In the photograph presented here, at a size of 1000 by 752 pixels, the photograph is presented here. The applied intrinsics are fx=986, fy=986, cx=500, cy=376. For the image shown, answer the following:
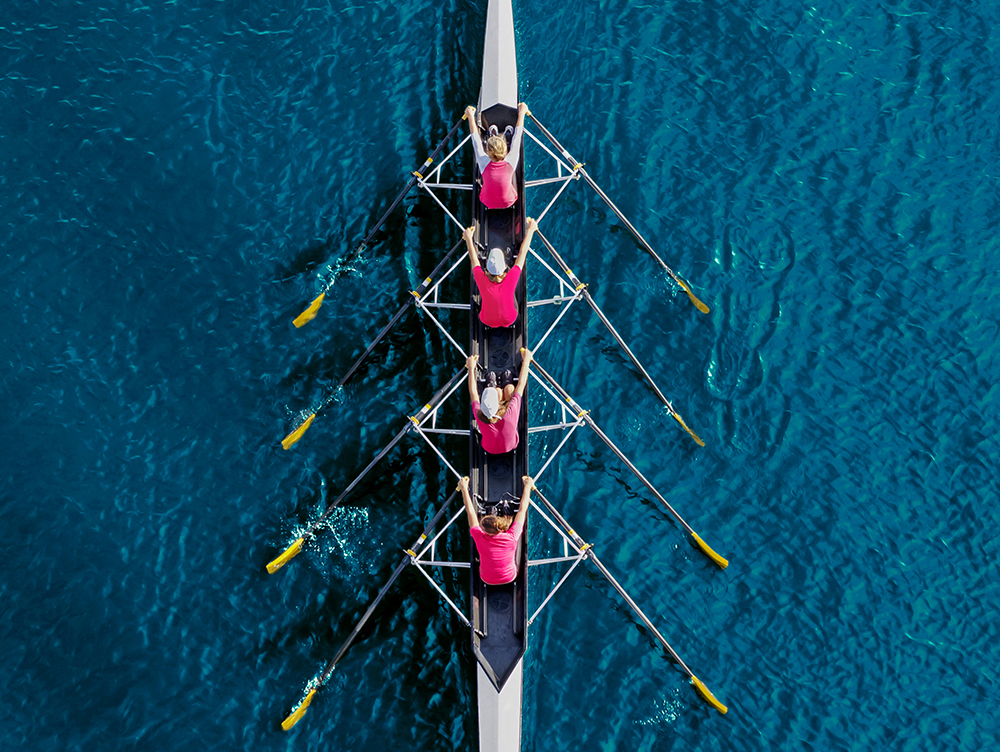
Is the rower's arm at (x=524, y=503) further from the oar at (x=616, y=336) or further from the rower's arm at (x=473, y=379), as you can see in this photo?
the oar at (x=616, y=336)

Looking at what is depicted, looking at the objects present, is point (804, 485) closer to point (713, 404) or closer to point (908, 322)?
point (713, 404)

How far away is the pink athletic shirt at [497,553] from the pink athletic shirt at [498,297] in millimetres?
4144

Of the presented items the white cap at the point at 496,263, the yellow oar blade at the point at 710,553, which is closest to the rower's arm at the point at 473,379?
the white cap at the point at 496,263

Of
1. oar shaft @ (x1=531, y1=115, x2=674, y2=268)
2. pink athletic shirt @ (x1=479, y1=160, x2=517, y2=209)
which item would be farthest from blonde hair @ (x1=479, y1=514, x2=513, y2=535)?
oar shaft @ (x1=531, y1=115, x2=674, y2=268)

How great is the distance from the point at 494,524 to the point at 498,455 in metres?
2.30

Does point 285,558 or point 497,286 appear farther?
point 285,558

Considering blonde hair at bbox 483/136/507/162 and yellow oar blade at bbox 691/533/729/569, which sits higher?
blonde hair at bbox 483/136/507/162

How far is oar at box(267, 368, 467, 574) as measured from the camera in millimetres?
19703

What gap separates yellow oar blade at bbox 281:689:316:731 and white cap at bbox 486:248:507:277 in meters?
8.76

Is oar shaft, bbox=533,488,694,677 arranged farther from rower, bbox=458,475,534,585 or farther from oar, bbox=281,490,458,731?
oar, bbox=281,490,458,731

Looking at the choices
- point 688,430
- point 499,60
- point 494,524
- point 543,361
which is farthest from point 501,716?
point 499,60

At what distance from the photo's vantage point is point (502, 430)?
1820 cm

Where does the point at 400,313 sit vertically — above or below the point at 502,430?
above

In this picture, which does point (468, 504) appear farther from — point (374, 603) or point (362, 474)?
point (362, 474)
